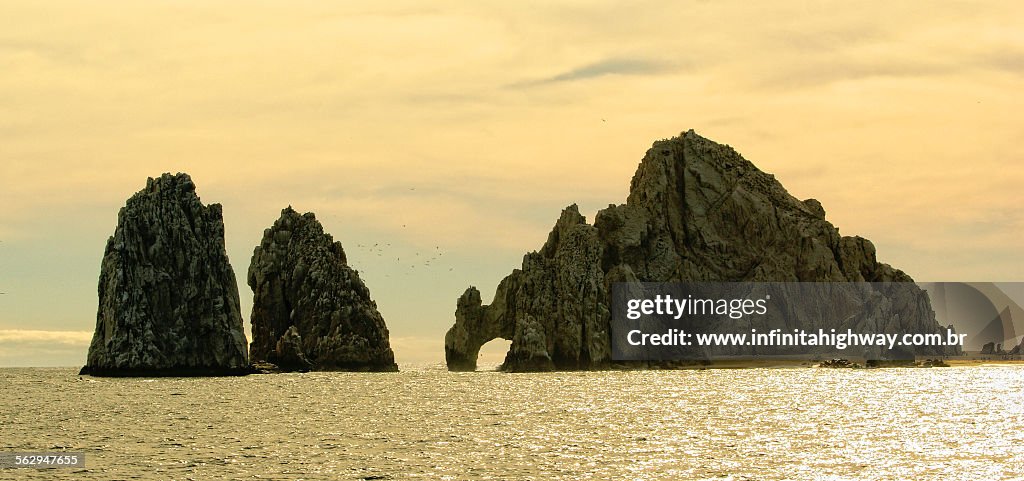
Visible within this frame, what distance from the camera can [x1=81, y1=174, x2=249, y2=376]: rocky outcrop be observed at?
6447 inches

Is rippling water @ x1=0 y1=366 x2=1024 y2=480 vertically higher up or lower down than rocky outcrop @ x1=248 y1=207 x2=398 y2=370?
lower down

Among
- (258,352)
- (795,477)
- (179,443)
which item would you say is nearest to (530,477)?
(795,477)

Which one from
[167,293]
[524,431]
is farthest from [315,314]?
[524,431]

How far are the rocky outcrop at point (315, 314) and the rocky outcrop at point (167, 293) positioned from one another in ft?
62.4

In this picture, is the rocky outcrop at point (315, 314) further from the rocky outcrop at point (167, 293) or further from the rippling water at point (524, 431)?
the rippling water at point (524, 431)

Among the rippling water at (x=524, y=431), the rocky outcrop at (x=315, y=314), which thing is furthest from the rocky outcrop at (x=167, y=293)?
the rocky outcrop at (x=315, y=314)

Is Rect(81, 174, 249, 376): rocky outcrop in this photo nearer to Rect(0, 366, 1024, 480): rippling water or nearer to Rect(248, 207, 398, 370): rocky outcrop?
Rect(0, 366, 1024, 480): rippling water

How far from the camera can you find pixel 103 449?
71250mm

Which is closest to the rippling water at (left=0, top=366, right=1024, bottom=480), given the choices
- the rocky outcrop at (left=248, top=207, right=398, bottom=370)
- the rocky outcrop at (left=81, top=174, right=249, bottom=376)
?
the rocky outcrop at (left=81, top=174, right=249, bottom=376)

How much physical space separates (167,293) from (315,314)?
30.7 meters

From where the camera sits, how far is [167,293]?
16688cm

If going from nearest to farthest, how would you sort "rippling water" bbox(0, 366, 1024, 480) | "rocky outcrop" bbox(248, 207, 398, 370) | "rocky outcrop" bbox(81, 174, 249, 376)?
"rippling water" bbox(0, 366, 1024, 480), "rocky outcrop" bbox(81, 174, 249, 376), "rocky outcrop" bbox(248, 207, 398, 370)

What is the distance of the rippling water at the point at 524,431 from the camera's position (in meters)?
61.9

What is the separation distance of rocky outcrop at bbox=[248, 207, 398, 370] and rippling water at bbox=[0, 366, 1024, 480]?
136 feet
